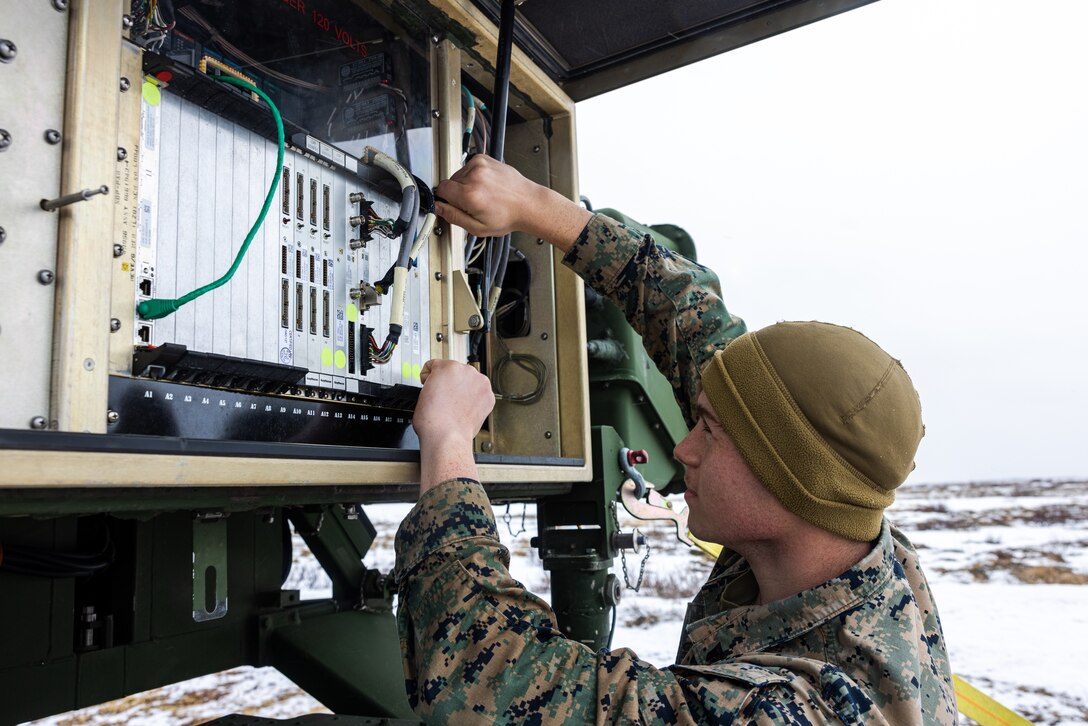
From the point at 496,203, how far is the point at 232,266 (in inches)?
21.6

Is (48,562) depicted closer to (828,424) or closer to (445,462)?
(445,462)

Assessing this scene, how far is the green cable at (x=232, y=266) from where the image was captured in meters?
0.97

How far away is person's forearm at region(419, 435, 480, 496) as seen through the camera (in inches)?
44.3

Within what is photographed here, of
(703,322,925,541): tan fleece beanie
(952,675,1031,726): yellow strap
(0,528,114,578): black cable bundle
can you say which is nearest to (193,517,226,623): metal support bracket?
(0,528,114,578): black cable bundle

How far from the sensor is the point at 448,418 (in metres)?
1.23

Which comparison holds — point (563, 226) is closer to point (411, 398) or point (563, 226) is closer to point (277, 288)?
point (411, 398)

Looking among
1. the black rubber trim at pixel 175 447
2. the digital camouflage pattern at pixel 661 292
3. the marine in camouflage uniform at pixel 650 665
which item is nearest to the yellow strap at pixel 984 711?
the digital camouflage pattern at pixel 661 292

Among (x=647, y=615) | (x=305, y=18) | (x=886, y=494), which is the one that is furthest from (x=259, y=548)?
(x=647, y=615)

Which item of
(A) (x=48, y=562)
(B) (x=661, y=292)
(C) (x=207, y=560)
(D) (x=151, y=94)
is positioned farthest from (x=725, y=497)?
(A) (x=48, y=562)

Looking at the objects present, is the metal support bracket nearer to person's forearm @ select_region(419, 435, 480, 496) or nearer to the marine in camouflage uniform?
person's forearm @ select_region(419, 435, 480, 496)

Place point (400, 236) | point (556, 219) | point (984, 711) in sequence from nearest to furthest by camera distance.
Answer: point (400, 236) < point (556, 219) < point (984, 711)

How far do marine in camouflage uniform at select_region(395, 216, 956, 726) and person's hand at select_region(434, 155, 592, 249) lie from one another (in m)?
0.58

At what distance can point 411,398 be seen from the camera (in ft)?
4.79

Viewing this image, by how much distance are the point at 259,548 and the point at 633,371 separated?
54.2 inches
